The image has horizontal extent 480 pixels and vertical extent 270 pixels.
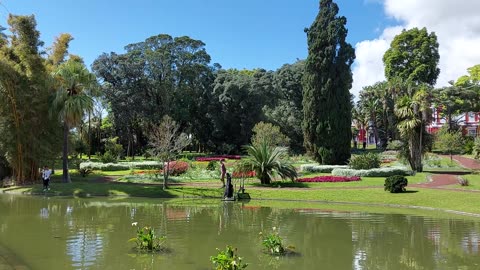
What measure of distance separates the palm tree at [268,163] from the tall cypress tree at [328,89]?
13.2 metres

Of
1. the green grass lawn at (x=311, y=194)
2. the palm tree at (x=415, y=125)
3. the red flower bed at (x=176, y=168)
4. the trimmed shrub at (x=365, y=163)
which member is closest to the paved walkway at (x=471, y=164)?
the palm tree at (x=415, y=125)

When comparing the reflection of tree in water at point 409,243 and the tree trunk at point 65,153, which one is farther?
the tree trunk at point 65,153

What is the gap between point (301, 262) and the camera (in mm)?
10773

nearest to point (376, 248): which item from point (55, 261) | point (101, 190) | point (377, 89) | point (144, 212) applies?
point (55, 261)

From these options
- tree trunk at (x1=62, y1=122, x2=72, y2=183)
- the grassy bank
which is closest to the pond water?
the grassy bank

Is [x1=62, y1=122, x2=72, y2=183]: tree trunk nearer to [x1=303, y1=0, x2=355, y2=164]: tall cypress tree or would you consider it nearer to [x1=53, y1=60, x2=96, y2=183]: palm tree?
[x1=53, y1=60, x2=96, y2=183]: palm tree

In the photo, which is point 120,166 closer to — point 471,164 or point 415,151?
point 415,151

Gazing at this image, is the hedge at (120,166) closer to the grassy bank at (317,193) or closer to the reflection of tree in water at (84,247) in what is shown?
the grassy bank at (317,193)

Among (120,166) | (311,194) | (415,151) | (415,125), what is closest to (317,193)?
(311,194)

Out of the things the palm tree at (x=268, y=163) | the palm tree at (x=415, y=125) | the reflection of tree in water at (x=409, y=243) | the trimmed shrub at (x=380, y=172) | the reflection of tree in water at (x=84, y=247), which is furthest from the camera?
the palm tree at (x=415, y=125)

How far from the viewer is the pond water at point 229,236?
10.7 metres

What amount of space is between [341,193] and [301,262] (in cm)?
1558

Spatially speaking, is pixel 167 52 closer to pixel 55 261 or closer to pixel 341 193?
pixel 341 193

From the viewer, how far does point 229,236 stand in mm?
14203
